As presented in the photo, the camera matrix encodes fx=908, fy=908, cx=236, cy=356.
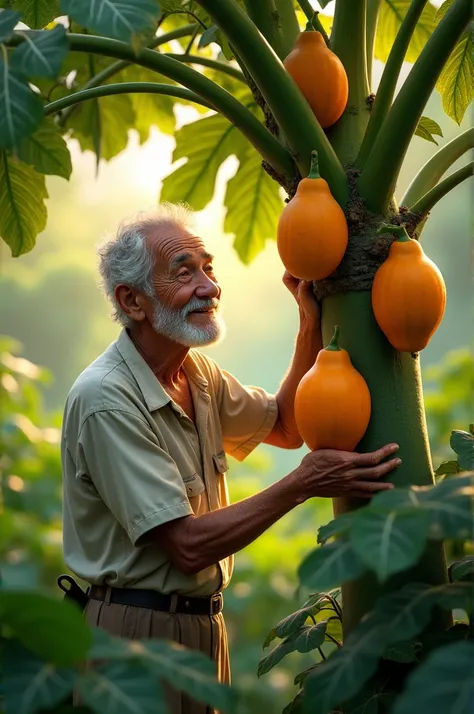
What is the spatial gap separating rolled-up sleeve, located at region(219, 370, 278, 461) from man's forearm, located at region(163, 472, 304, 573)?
1.39 ft

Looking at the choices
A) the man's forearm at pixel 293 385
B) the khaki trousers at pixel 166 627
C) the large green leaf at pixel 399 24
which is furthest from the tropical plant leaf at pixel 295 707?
the large green leaf at pixel 399 24

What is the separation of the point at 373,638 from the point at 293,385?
2.93 feet

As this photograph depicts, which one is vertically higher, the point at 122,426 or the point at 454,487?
the point at 122,426

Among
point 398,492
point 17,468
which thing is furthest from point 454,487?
point 17,468

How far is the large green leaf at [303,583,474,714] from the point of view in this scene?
38.5 inches

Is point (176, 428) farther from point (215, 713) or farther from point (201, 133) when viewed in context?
point (201, 133)

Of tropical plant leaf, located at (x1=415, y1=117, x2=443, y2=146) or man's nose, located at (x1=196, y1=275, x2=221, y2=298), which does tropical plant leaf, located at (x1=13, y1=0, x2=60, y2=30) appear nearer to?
man's nose, located at (x1=196, y1=275, x2=221, y2=298)

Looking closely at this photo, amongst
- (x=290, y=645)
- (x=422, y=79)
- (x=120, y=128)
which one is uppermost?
(x=120, y=128)

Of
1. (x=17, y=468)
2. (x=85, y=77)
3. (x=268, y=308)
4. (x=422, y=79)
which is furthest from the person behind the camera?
(x=268, y=308)

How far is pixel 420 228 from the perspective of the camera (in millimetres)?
1439

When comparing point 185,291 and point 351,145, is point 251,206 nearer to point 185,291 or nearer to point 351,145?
point 185,291

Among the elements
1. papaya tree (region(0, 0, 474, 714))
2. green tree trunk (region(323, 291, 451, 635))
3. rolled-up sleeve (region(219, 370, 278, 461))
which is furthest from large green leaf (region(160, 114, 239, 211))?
green tree trunk (region(323, 291, 451, 635))

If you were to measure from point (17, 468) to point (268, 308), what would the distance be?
12.8 feet

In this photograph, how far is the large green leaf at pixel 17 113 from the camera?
108cm
